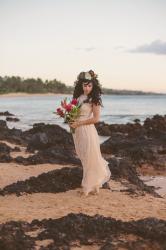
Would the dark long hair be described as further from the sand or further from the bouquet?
the sand

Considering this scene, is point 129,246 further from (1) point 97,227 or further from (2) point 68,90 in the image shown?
(2) point 68,90

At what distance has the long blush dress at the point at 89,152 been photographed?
9.15 metres

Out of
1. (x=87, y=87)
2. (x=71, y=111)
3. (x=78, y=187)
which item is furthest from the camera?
(x=78, y=187)

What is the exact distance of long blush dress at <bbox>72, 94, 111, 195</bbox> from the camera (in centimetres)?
915

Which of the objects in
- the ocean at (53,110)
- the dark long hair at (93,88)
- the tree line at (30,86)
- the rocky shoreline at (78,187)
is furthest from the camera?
the tree line at (30,86)

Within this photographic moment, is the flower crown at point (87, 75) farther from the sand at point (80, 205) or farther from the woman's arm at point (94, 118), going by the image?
the sand at point (80, 205)

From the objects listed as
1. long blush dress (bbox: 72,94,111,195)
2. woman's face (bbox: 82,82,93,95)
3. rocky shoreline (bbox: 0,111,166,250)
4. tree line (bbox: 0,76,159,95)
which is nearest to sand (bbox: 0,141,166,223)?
rocky shoreline (bbox: 0,111,166,250)

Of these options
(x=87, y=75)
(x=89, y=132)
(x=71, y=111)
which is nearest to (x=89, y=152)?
(x=89, y=132)

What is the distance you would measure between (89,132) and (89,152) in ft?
1.12

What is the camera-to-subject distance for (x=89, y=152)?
918cm

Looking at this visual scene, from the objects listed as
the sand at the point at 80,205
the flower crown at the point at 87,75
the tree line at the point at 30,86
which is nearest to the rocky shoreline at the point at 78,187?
the sand at the point at 80,205

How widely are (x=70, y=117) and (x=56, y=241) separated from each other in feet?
9.67

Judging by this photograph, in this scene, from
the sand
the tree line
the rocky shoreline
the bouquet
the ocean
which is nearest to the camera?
the rocky shoreline

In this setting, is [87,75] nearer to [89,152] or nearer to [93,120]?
[93,120]
